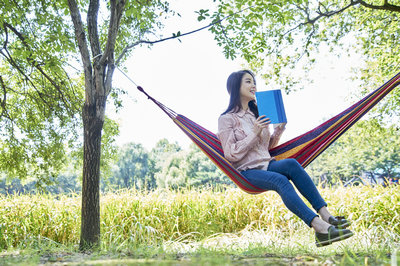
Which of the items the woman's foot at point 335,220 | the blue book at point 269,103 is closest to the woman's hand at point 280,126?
the blue book at point 269,103

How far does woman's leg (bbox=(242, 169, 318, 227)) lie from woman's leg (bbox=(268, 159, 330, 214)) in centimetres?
9

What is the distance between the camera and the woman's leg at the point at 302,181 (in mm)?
2012

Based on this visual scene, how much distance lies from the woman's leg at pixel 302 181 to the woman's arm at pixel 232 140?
202 mm

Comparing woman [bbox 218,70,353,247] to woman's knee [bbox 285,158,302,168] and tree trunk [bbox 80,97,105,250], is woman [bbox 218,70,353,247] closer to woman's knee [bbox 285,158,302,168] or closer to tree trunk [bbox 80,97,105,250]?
woman's knee [bbox 285,158,302,168]

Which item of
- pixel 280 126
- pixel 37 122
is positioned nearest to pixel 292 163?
pixel 280 126

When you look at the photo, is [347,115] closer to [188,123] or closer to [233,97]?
[233,97]

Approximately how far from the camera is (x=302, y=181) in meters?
2.07

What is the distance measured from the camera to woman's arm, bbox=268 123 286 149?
2441 mm


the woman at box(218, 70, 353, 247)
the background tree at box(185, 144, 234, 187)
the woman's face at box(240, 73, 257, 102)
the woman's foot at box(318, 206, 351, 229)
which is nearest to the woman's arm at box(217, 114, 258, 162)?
the woman at box(218, 70, 353, 247)

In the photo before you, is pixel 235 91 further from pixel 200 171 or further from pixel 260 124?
pixel 200 171

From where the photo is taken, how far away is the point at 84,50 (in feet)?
10.1

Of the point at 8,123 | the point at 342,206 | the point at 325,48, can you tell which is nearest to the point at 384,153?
the point at 325,48

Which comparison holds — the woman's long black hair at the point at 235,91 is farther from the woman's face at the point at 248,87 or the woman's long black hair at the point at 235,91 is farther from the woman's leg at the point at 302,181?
the woman's leg at the point at 302,181

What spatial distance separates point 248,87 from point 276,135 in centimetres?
38
